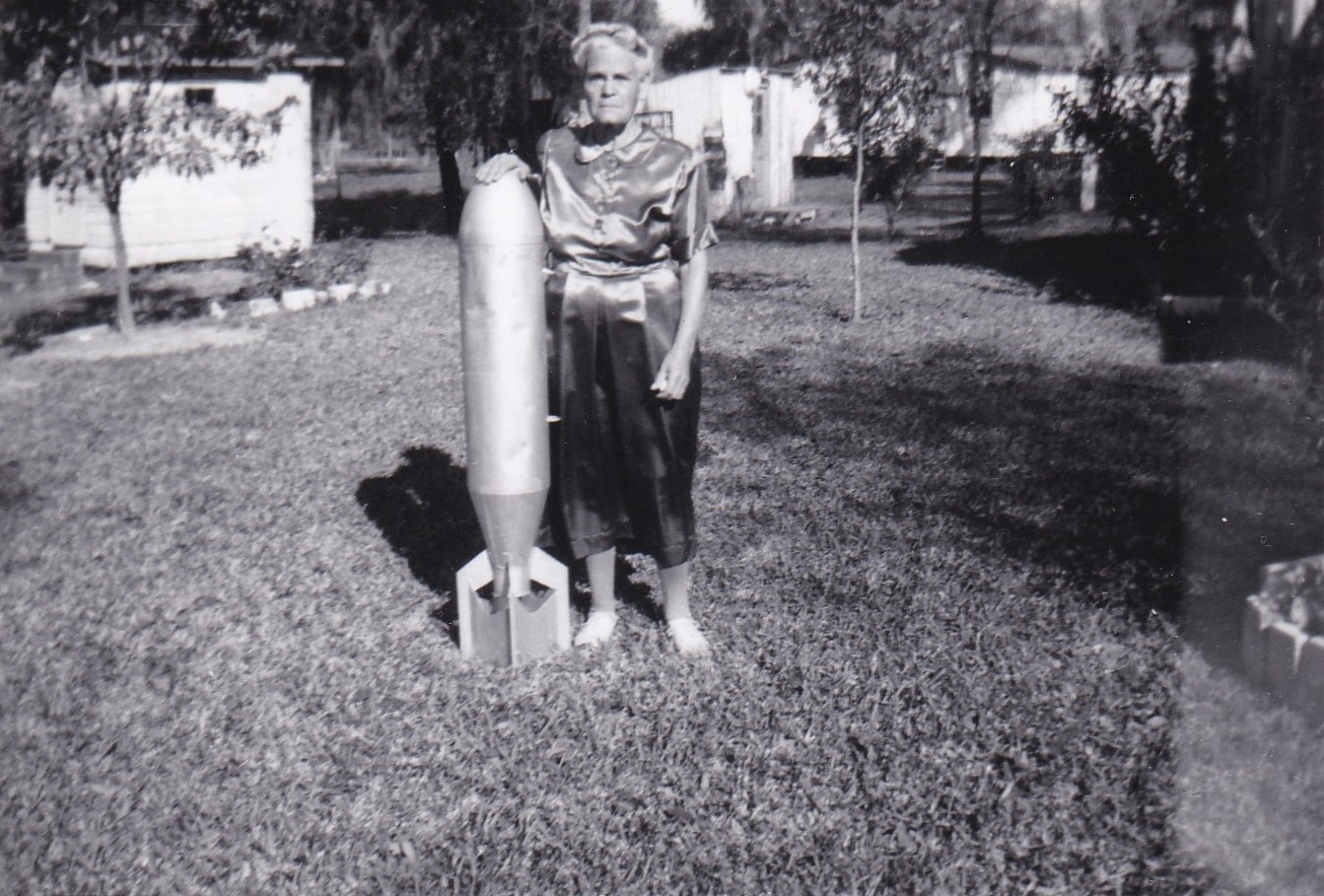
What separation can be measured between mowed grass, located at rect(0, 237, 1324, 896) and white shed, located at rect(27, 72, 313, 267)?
34.4 feet

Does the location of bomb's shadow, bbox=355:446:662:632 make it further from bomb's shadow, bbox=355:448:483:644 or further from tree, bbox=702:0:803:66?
tree, bbox=702:0:803:66

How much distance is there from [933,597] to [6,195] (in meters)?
11.9

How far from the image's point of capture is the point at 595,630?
14.7 ft

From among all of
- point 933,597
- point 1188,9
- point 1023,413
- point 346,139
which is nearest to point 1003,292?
point 1023,413

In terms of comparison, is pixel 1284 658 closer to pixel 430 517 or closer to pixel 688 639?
pixel 688 639

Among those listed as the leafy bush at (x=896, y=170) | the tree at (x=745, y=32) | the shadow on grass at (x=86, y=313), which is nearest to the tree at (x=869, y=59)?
the leafy bush at (x=896, y=170)

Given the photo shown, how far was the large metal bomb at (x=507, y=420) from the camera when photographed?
3797 mm

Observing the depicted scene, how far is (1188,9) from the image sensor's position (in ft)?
80.0

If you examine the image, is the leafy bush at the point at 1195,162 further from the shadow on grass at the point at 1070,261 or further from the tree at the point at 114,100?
the tree at the point at 114,100

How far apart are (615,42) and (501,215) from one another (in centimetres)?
65

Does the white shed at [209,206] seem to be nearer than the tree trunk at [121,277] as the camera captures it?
No

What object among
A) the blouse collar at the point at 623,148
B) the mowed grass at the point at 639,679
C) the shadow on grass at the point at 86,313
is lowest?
the mowed grass at the point at 639,679

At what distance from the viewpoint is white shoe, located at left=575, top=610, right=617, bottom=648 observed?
444cm

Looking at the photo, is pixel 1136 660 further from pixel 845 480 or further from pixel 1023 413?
pixel 1023 413
